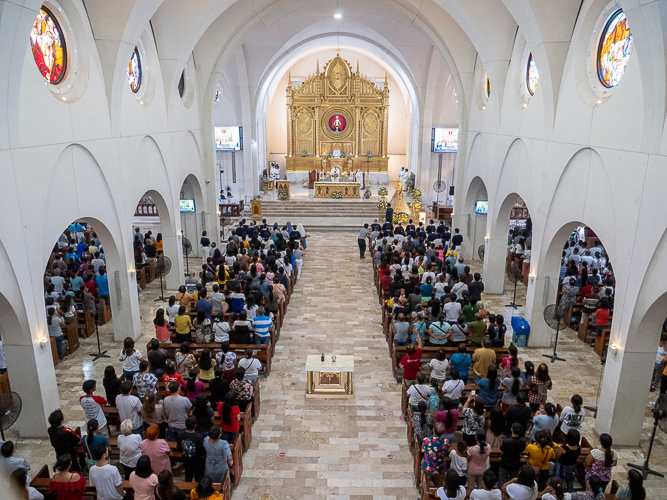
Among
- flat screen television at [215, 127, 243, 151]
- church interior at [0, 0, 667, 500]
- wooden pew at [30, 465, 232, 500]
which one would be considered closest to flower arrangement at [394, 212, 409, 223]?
church interior at [0, 0, 667, 500]

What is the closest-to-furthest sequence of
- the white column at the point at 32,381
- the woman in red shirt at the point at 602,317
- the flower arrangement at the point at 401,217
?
the white column at the point at 32,381 → the woman in red shirt at the point at 602,317 → the flower arrangement at the point at 401,217

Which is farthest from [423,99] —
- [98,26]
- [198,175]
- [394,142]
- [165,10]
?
[98,26]

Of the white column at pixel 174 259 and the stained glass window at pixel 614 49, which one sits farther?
the white column at pixel 174 259

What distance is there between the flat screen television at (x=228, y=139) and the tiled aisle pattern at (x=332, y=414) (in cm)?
1449

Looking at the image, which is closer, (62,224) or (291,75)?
(62,224)

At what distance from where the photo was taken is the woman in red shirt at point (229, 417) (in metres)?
6.93

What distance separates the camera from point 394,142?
35.1 m

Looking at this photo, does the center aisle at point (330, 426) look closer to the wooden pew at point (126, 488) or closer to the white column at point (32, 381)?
the wooden pew at point (126, 488)

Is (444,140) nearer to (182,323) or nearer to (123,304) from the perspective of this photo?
(123,304)

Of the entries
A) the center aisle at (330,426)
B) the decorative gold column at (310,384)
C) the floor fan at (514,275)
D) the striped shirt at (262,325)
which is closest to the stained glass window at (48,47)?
the striped shirt at (262,325)

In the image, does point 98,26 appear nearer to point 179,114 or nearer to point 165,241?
point 179,114

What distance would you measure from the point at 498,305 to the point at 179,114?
11.2m

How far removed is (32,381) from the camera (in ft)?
26.9

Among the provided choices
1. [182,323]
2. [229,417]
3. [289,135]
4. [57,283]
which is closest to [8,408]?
[229,417]
